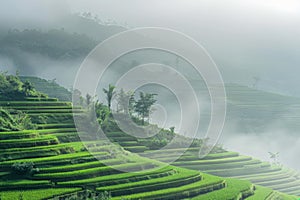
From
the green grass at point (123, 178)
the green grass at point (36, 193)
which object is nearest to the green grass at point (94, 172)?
the green grass at point (123, 178)

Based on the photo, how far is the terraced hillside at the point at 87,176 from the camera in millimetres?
29438

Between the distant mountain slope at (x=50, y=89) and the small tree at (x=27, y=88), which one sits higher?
the distant mountain slope at (x=50, y=89)

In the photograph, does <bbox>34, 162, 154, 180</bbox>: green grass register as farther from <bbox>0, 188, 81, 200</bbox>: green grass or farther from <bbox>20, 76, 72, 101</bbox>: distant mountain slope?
<bbox>20, 76, 72, 101</bbox>: distant mountain slope

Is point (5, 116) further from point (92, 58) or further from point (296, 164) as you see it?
point (92, 58)

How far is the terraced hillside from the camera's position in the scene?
96.6 feet

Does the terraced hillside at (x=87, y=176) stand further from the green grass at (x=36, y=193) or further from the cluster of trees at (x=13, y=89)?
the cluster of trees at (x=13, y=89)

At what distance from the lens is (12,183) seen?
2908 cm

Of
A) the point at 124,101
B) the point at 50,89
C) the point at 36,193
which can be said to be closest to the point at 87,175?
the point at 36,193

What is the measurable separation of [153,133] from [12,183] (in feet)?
71.9

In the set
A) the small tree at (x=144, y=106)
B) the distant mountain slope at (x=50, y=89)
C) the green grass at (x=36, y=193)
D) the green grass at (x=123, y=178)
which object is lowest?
the green grass at (x=36, y=193)

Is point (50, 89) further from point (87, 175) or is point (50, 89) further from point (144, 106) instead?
point (87, 175)

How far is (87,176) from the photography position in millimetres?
31594

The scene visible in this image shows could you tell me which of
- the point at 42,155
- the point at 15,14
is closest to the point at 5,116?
the point at 42,155

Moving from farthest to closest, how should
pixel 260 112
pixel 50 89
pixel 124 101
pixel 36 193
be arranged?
pixel 260 112, pixel 50 89, pixel 124 101, pixel 36 193
